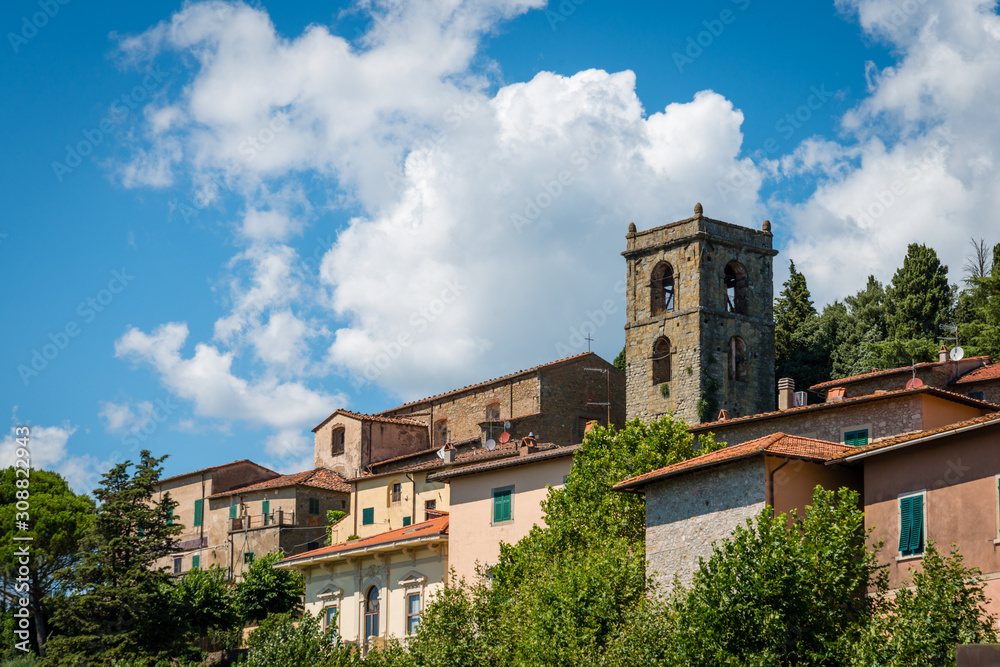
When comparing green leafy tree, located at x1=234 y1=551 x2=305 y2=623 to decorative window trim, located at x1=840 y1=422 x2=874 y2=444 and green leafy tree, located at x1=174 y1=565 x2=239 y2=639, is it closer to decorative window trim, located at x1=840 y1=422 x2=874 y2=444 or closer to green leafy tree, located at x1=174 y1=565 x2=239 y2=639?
green leafy tree, located at x1=174 y1=565 x2=239 y2=639

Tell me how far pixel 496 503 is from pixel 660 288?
78.5 ft

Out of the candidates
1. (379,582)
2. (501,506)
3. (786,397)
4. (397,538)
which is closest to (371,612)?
(379,582)

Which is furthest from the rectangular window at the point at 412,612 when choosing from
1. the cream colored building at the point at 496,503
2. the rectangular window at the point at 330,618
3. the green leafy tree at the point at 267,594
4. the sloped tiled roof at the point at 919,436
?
the sloped tiled roof at the point at 919,436

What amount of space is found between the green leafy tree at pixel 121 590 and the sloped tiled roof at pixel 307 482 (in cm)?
1492

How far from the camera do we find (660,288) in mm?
56875

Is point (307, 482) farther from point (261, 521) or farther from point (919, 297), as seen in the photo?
point (919, 297)

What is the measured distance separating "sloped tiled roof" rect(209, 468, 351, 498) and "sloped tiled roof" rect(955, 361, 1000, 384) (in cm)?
2630

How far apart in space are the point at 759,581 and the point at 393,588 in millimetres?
17401

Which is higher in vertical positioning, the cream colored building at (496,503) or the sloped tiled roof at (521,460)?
the sloped tiled roof at (521,460)

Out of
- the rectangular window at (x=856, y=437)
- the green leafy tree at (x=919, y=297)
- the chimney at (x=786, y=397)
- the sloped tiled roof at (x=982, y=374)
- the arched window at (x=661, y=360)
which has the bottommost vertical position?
the rectangular window at (x=856, y=437)

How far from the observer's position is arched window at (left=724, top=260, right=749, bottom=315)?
56469 mm

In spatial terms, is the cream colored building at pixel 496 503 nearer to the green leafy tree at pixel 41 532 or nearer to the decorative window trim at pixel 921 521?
the decorative window trim at pixel 921 521

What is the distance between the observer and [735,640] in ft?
70.0

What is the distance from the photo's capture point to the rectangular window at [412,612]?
35594 millimetres
